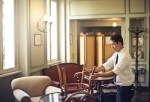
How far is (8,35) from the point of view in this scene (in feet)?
15.5

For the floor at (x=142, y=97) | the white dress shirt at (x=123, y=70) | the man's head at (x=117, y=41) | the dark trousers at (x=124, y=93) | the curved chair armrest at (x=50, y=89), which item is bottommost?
the floor at (x=142, y=97)

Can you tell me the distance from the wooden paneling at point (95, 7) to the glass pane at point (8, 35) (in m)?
2.42

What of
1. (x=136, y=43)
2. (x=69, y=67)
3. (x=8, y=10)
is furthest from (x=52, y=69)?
(x=136, y=43)

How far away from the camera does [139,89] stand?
6.61 metres

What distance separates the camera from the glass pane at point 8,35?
4588 mm

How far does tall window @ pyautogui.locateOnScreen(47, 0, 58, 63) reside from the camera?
634 centimetres

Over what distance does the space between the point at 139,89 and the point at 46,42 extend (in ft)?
8.89

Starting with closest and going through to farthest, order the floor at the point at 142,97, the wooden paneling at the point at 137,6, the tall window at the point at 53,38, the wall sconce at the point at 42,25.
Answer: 1. the wall sconce at the point at 42,25
2. the floor at the point at 142,97
3. the tall window at the point at 53,38
4. the wooden paneling at the point at 137,6

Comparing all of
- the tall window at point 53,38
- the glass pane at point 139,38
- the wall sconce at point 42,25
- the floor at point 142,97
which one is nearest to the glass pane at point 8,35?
the wall sconce at point 42,25

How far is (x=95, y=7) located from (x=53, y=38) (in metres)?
1.37

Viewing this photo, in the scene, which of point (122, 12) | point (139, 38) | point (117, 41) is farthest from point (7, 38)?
point (139, 38)

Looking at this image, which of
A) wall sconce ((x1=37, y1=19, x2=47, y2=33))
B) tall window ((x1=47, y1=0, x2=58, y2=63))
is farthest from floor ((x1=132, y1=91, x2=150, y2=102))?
wall sconce ((x1=37, y1=19, x2=47, y2=33))

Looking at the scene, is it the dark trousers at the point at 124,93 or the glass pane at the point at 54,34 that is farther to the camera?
the glass pane at the point at 54,34

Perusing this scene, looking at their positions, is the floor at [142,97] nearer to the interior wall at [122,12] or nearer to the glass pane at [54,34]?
the interior wall at [122,12]
